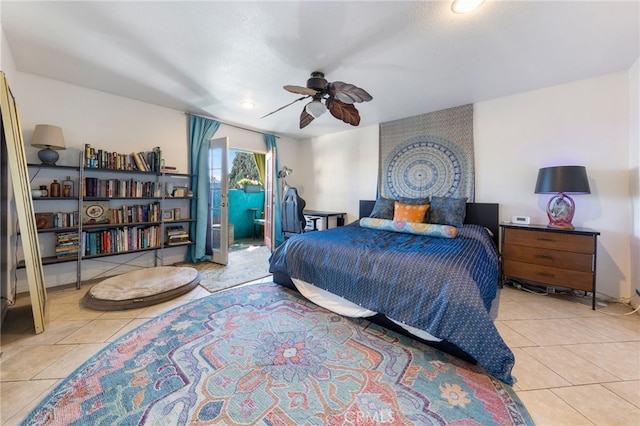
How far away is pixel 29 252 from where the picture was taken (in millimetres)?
1794

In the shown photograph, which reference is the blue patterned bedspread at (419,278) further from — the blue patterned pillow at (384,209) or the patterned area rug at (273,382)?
the blue patterned pillow at (384,209)

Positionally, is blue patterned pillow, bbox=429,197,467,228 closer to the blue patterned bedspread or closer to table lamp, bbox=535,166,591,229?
the blue patterned bedspread

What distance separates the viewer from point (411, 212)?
3100 mm

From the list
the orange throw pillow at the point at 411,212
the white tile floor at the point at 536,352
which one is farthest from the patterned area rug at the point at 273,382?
the orange throw pillow at the point at 411,212

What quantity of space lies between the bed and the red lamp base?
0.69 metres

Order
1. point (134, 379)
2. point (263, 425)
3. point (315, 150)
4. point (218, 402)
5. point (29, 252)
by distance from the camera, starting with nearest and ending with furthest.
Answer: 1. point (263, 425)
2. point (218, 402)
3. point (134, 379)
4. point (29, 252)
5. point (315, 150)

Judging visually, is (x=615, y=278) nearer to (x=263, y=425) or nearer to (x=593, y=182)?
(x=593, y=182)

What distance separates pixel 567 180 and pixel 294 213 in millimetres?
3322

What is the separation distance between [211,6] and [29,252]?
2.25 metres

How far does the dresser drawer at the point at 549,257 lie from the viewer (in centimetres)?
221

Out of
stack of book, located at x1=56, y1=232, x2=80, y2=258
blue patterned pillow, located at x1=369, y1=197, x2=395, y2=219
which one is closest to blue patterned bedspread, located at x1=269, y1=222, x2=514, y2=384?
blue patterned pillow, located at x1=369, y1=197, x2=395, y2=219

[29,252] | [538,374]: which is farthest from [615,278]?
[29,252]

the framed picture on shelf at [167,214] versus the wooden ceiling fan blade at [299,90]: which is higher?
the wooden ceiling fan blade at [299,90]

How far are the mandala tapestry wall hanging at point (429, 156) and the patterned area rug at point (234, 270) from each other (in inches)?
91.7
